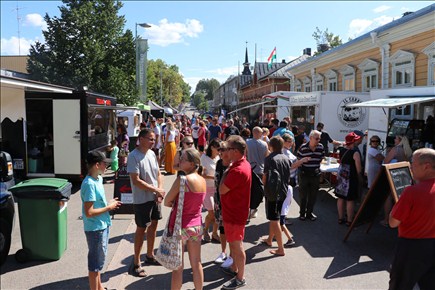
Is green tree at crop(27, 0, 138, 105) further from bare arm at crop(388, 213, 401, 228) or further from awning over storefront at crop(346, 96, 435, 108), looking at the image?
bare arm at crop(388, 213, 401, 228)

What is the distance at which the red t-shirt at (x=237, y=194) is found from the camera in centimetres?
430

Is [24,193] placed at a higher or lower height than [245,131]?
lower

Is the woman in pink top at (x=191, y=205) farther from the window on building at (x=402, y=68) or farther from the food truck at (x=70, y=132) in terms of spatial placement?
the window on building at (x=402, y=68)

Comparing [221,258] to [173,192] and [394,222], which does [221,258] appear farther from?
[394,222]

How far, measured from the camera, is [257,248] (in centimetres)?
593

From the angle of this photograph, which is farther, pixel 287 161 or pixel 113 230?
pixel 113 230

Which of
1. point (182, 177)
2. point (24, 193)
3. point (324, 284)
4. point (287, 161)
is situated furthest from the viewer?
point (287, 161)

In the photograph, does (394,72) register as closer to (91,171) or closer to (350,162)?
(350,162)

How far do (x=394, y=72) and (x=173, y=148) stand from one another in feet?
29.1

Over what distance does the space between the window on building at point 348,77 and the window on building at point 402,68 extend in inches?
143

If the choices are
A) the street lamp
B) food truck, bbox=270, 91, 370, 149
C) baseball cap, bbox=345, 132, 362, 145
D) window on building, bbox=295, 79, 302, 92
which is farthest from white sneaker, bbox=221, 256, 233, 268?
window on building, bbox=295, 79, 302, 92

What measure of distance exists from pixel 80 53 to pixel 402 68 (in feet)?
68.7

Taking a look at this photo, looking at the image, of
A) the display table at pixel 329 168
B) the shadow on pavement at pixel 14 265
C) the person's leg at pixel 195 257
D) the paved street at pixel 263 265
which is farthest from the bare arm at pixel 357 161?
the shadow on pavement at pixel 14 265

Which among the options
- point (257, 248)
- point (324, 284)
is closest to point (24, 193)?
point (257, 248)
